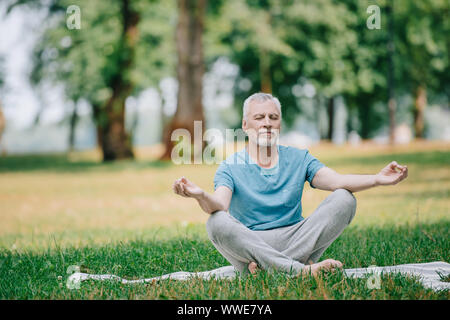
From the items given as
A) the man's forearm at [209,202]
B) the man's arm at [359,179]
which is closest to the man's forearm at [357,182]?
the man's arm at [359,179]

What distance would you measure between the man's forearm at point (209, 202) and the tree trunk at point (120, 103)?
63.8 ft

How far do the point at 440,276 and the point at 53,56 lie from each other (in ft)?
79.2

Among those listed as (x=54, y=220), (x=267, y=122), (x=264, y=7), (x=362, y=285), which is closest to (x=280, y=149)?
(x=267, y=122)

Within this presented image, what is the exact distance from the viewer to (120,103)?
75.4ft

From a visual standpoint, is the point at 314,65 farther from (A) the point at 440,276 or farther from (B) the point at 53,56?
(A) the point at 440,276

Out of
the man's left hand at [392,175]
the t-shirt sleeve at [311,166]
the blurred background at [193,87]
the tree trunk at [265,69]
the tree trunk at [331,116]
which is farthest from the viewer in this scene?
the tree trunk at [331,116]

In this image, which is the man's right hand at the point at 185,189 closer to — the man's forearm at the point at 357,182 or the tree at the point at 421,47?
the man's forearm at the point at 357,182

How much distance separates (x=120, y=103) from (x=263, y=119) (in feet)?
65.3

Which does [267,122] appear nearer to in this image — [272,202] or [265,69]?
[272,202]

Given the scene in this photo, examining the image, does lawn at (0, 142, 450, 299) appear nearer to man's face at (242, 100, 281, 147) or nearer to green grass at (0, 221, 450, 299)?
green grass at (0, 221, 450, 299)

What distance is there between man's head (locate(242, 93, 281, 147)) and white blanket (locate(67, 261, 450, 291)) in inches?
41.9

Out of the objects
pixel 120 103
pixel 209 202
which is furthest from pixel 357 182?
pixel 120 103

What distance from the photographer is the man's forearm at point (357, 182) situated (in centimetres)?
366

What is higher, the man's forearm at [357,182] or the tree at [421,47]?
the tree at [421,47]
